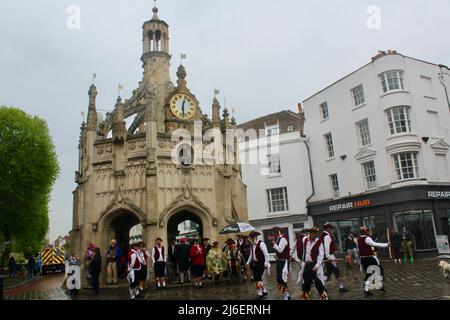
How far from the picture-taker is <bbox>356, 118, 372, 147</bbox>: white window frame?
87.1 feet

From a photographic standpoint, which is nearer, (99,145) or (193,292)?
(193,292)

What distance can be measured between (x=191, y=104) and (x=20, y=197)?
13.9 m

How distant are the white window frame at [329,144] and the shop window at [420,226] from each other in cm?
744

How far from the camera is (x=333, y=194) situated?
94.5 feet


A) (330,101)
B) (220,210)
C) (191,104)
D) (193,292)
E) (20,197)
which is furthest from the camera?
(330,101)

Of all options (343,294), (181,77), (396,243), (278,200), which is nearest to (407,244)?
(396,243)

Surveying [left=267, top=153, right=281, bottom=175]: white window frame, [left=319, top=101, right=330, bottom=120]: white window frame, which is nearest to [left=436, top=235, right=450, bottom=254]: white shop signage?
[left=319, top=101, right=330, bottom=120]: white window frame

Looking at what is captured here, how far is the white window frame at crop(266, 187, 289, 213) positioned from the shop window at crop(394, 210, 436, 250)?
9377 mm

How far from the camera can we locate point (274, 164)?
32.1m

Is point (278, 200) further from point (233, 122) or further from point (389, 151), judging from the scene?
point (389, 151)

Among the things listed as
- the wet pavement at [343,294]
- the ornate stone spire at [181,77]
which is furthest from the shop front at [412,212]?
the ornate stone spire at [181,77]

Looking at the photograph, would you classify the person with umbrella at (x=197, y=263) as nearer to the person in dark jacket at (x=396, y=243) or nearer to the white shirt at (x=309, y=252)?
the white shirt at (x=309, y=252)
